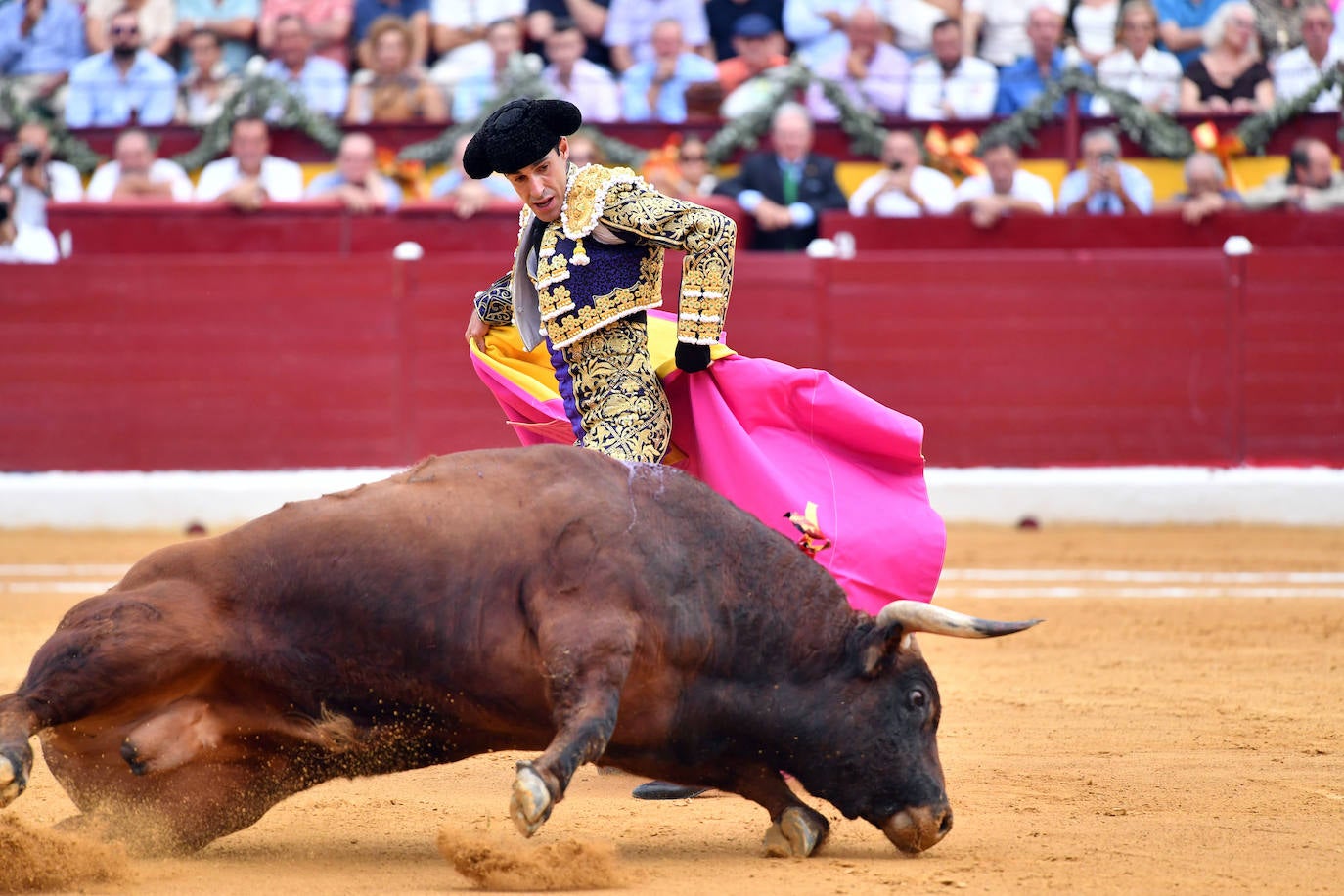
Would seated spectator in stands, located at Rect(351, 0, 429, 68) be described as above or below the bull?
above

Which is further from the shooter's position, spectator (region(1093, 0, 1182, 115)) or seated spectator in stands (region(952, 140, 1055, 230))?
seated spectator in stands (region(952, 140, 1055, 230))

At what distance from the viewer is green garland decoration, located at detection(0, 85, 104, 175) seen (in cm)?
968

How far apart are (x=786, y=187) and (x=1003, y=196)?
1.17 meters

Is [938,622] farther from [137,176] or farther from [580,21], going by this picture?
[137,176]

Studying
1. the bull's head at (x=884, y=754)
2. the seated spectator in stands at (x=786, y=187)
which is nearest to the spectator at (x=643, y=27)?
the seated spectator in stands at (x=786, y=187)

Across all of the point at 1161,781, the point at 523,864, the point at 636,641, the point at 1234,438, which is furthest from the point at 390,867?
the point at 1234,438

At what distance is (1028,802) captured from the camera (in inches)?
142

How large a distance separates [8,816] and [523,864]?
0.86m

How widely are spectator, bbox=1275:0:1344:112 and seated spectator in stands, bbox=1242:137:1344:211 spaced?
232 mm

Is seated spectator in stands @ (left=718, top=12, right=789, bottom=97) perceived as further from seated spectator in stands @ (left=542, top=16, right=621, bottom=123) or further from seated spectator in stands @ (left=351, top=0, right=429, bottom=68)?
seated spectator in stands @ (left=351, top=0, right=429, bottom=68)

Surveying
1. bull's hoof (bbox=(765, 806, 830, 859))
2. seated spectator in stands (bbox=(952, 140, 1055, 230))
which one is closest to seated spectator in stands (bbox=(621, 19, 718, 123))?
seated spectator in stands (bbox=(952, 140, 1055, 230))

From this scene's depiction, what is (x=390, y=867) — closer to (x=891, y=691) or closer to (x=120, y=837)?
(x=120, y=837)

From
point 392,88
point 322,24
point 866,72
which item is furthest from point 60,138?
point 866,72

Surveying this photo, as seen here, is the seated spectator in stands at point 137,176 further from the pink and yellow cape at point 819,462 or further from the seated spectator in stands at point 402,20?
the pink and yellow cape at point 819,462
